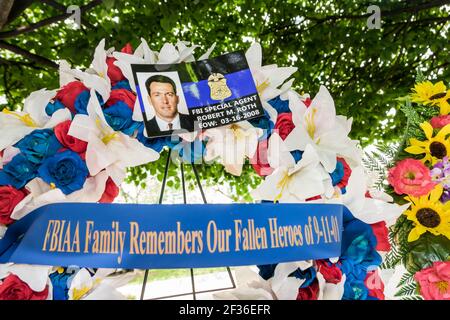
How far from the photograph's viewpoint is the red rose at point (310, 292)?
3.61 ft

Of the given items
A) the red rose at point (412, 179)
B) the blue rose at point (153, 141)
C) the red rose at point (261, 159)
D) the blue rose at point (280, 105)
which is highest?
the blue rose at point (280, 105)

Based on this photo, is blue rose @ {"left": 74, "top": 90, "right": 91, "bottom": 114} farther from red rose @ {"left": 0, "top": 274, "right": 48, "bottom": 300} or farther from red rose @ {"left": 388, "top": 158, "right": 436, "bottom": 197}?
red rose @ {"left": 388, "top": 158, "right": 436, "bottom": 197}

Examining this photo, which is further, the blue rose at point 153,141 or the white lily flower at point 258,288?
the blue rose at point 153,141

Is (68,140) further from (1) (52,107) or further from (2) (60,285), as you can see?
(2) (60,285)

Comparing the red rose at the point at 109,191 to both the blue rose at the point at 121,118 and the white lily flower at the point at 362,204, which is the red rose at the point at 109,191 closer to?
the blue rose at the point at 121,118

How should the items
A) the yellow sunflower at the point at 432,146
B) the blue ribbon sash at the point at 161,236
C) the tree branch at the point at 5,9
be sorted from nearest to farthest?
the blue ribbon sash at the point at 161,236
the yellow sunflower at the point at 432,146
the tree branch at the point at 5,9

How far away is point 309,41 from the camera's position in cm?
381

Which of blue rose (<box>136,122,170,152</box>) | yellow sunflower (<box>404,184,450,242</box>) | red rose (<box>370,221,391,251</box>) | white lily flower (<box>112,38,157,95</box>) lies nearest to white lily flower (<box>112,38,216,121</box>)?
white lily flower (<box>112,38,157,95</box>)

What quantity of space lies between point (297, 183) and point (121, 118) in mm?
538

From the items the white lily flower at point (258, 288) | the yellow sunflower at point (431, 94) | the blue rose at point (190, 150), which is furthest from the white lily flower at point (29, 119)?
the yellow sunflower at point (431, 94)

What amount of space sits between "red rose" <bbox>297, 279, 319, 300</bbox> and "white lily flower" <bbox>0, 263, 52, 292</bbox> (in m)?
0.66

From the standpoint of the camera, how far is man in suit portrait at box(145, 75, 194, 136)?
1.18 meters

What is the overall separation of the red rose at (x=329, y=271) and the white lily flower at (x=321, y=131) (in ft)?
0.95

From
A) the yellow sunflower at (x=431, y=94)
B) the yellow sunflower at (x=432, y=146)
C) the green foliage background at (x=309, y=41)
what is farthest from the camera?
the green foliage background at (x=309, y=41)
